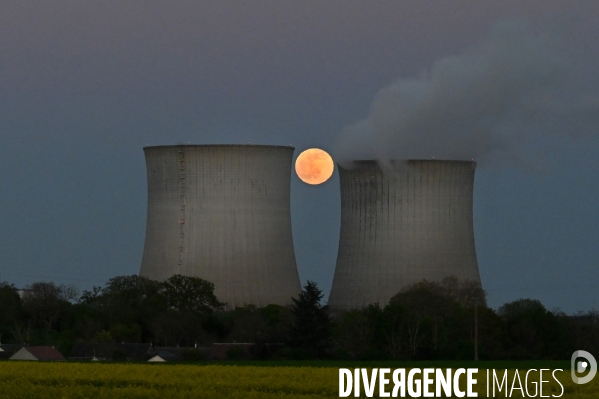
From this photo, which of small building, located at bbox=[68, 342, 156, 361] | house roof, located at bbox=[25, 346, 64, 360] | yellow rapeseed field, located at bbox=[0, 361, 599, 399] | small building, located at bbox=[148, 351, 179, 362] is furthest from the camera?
small building, located at bbox=[68, 342, 156, 361]

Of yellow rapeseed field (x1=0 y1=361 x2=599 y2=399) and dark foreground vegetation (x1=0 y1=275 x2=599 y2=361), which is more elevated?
dark foreground vegetation (x1=0 y1=275 x2=599 y2=361)

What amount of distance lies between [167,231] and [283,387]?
66.7 feet

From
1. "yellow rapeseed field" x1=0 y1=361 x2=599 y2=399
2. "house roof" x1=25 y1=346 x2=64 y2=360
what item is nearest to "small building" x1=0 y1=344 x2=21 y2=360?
"house roof" x1=25 y1=346 x2=64 y2=360

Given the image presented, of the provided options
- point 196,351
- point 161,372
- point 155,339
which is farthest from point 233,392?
point 155,339

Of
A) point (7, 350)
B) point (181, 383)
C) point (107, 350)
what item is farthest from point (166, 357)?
point (181, 383)

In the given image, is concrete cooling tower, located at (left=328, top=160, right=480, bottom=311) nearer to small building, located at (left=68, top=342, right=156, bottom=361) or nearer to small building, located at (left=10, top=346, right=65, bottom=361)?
small building, located at (left=68, top=342, right=156, bottom=361)

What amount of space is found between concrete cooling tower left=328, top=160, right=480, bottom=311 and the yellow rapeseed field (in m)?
16.7

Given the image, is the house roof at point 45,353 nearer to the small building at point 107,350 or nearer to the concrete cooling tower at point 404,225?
the small building at point 107,350

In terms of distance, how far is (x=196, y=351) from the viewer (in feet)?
109

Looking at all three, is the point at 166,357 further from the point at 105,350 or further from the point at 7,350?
the point at 7,350

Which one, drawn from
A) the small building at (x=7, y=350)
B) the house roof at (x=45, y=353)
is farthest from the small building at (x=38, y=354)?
the small building at (x=7, y=350)

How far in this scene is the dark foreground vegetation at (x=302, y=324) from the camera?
100ft

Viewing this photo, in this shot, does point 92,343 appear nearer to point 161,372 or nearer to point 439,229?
point 439,229

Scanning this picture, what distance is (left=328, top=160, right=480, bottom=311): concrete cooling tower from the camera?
35375 mm
